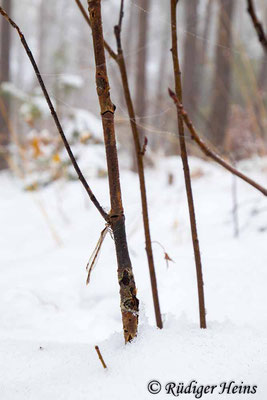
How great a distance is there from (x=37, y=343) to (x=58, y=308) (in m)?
0.32

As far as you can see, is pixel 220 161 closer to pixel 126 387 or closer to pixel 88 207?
pixel 126 387

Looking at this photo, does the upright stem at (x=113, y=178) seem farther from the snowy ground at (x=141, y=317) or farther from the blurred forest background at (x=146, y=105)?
the blurred forest background at (x=146, y=105)

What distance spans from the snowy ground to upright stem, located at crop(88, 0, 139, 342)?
5 centimetres

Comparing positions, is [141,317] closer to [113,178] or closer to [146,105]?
[113,178]

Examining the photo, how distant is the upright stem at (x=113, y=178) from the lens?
0.49m

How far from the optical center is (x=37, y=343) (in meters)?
0.63

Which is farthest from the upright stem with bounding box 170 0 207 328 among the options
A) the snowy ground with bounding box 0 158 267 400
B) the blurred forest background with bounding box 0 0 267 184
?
the blurred forest background with bounding box 0 0 267 184

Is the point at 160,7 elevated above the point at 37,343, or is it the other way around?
the point at 160,7

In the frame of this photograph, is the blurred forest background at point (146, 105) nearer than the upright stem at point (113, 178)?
No

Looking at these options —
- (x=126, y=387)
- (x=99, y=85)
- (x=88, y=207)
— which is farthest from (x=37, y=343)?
(x=88, y=207)

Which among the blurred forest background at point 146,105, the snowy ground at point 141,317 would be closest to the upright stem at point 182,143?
the snowy ground at point 141,317

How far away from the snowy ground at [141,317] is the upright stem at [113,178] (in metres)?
0.05

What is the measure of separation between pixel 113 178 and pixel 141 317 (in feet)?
0.77

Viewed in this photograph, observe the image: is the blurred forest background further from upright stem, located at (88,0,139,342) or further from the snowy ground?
upright stem, located at (88,0,139,342)
